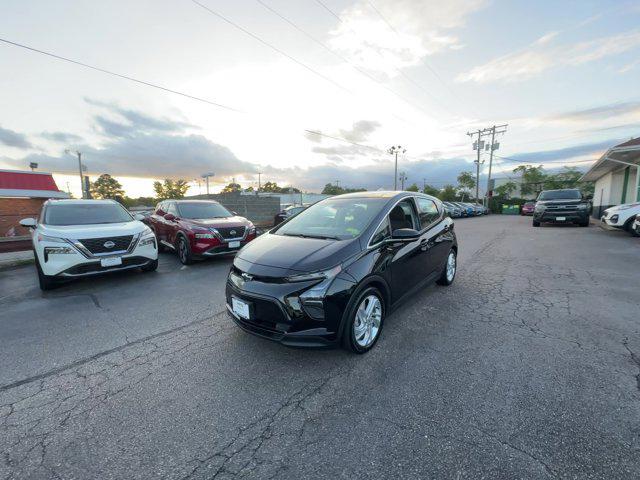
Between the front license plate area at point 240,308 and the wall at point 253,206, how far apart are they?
1302cm

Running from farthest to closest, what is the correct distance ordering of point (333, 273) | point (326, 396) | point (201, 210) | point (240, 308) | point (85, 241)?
point (201, 210)
point (85, 241)
point (240, 308)
point (333, 273)
point (326, 396)

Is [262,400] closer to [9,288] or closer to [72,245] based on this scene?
[72,245]

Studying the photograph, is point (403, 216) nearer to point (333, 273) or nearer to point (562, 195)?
point (333, 273)

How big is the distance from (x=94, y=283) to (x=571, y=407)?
6.93 metres

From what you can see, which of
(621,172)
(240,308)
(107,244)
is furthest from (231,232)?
(621,172)

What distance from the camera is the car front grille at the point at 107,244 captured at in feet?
16.4

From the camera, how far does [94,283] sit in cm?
551

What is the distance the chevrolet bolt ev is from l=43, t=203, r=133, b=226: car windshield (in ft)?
55.5

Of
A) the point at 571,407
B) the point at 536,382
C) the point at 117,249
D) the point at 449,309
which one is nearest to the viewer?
the point at 571,407

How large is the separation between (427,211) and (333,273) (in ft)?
8.21

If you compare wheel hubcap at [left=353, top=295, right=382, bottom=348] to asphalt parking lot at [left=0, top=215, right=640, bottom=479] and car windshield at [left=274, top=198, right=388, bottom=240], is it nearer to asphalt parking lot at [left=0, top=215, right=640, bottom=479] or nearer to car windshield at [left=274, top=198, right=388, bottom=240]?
asphalt parking lot at [left=0, top=215, right=640, bottom=479]

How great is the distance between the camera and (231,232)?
7055 millimetres

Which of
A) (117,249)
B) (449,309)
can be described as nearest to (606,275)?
(449,309)

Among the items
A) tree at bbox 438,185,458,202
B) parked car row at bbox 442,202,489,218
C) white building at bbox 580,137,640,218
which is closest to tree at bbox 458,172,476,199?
tree at bbox 438,185,458,202
